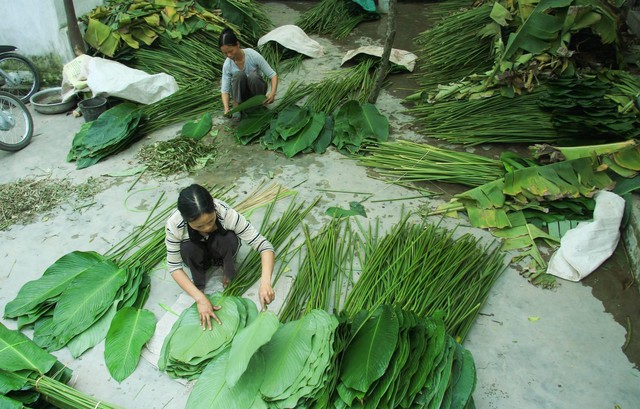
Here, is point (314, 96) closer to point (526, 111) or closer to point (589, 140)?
point (526, 111)

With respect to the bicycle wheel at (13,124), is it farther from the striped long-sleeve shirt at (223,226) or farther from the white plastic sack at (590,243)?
the white plastic sack at (590,243)

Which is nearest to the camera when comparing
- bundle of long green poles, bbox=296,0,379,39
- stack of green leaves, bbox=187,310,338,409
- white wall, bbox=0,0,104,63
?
stack of green leaves, bbox=187,310,338,409

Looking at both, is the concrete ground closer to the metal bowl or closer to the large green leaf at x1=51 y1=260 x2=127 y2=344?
the large green leaf at x1=51 y1=260 x2=127 y2=344

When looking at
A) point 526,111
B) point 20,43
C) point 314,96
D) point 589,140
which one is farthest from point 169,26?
point 589,140

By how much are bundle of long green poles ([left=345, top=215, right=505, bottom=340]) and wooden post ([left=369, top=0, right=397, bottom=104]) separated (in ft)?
5.77

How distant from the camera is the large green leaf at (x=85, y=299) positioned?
2262 millimetres

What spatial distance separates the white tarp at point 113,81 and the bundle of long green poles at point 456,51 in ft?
7.72

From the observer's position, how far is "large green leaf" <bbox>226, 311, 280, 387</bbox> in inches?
66.9

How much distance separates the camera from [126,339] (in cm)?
219

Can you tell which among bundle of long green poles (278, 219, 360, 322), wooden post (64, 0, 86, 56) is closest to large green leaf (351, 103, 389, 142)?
bundle of long green poles (278, 219, 360, 322)

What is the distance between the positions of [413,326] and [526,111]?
229 cm

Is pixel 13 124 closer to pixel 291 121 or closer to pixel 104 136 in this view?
pixel 104 136

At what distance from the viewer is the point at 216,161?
3586 mm

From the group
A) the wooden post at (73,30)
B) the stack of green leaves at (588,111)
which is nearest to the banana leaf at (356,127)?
the stack of green leaves at (588,111)
